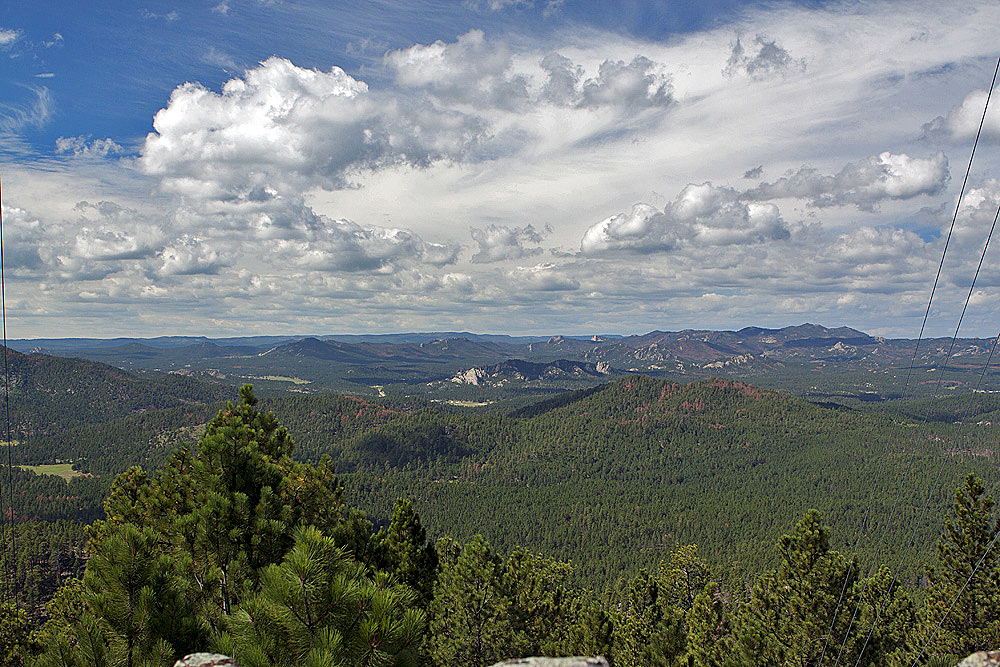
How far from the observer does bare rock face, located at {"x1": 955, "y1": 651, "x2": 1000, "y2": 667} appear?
9.76 meters

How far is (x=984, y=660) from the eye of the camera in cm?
Answer: 984

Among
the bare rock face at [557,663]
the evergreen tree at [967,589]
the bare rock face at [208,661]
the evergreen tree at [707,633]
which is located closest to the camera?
the bare rock face at [208,661]

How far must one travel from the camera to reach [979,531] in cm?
2798

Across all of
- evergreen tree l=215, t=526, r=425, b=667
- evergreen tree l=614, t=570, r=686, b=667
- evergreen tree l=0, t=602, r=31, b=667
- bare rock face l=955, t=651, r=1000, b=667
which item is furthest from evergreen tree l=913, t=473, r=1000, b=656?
evergreen tree l=0, t=602, r=31, b=667

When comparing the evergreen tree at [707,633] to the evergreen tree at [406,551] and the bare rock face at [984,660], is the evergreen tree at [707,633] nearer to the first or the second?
the evergreen tree at [406,551]

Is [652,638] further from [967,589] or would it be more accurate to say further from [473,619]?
[967,589]

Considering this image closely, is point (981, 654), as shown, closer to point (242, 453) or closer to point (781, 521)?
point (242, 453)

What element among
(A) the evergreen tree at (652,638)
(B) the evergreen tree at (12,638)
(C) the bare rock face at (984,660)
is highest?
(C) the bare rock face at (984,660)

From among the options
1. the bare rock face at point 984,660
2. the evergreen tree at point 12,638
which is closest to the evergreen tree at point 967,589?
the bare rock face at point 984,660

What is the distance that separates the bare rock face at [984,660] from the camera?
9.76 metres

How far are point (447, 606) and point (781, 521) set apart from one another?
211412 millimetres

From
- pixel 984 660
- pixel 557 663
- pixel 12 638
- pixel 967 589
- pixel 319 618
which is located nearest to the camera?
pixel 319 618

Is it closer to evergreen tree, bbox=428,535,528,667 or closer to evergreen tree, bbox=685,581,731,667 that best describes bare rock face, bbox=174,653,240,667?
evergreen tree, bbox=428,535,528,667

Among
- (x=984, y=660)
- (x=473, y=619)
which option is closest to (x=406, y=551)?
(x=473, y=619)
